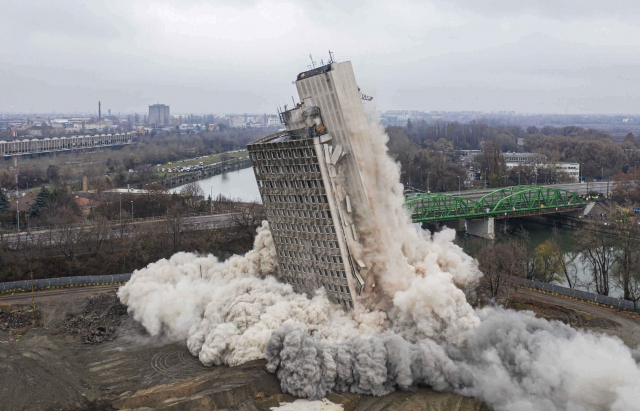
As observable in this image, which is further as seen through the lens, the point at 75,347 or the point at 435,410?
the point at 75,347

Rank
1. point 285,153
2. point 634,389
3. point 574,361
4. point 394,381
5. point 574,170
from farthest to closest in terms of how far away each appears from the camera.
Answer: point 574,170, point 285,153, point 394,381, point 574,361, point 634,389

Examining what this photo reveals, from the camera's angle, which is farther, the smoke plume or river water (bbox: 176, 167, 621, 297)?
river water (bbox: 176, 167, 621, 297)

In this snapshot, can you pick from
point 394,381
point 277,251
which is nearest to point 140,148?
point 277,251

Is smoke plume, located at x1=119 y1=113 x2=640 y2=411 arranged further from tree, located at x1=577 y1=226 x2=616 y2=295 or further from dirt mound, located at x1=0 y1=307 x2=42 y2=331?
tree, located at x1=577 y1=226 x2=616 y2=295

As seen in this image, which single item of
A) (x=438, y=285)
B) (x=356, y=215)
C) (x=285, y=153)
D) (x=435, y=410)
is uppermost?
(x=285, y=153)

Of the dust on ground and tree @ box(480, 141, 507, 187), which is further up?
tree @ box(480, 141, 507, 187)

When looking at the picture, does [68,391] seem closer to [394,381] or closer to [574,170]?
[394,381]

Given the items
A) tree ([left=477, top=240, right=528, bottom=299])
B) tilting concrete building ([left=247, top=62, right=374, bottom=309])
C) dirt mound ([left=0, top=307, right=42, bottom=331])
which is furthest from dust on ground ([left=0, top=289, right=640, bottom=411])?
tilting concrete building ([left=247, top=62, right=374, bottom=309])

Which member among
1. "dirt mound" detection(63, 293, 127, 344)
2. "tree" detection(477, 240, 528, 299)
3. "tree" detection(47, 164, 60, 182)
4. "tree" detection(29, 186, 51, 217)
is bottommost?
"tree" detection(477, 240, 528, 299)
